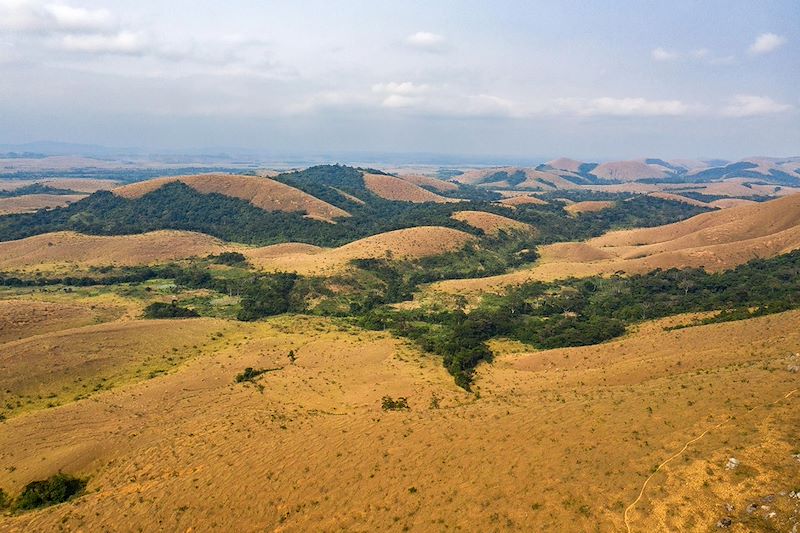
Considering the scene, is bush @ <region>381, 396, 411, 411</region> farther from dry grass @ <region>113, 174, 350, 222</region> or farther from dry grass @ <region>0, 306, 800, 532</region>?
dry grass @ <region>113, 174, 350, 222</region>

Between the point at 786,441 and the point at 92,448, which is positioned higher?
the point at 786,441

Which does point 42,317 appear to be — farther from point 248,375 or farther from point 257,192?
point 257,192

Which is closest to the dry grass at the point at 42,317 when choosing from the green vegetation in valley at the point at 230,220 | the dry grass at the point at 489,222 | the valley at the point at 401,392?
the valley at the point at 401,392

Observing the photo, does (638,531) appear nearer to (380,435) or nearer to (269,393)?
(380,435)

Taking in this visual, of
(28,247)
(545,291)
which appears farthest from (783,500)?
(28,247)

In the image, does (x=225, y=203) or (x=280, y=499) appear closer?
(x=280, y=499)

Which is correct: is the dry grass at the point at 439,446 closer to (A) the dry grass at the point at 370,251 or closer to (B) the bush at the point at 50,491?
(B) the bush at the point at 50,491
